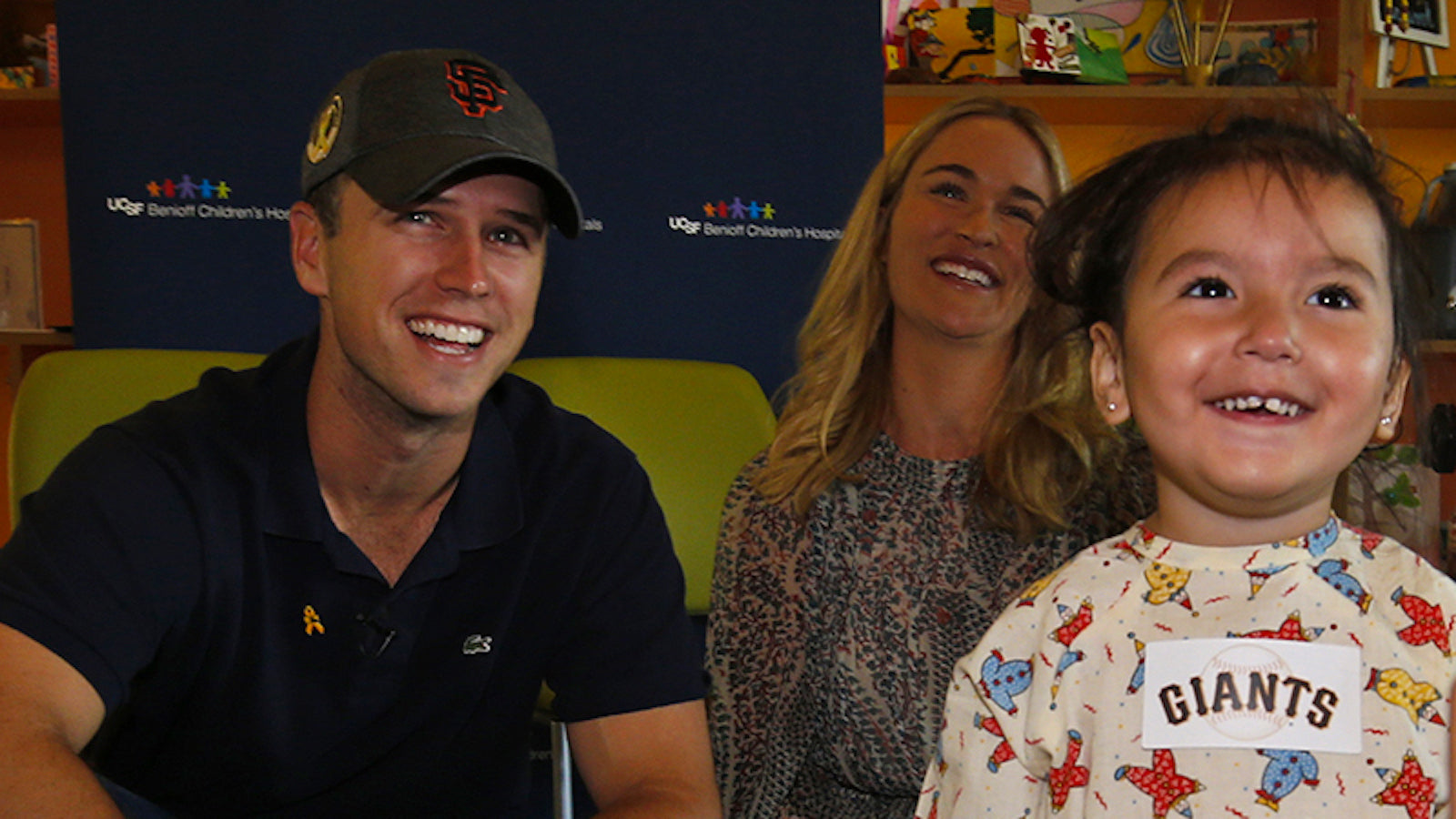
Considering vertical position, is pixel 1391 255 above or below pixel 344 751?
above

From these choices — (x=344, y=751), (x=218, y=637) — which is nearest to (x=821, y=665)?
(x=344, y=751)

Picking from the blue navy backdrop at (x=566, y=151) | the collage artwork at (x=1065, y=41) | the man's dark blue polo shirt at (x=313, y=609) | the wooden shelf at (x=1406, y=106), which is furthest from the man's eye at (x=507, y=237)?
the wooden shelf at (x=1406, y=106)

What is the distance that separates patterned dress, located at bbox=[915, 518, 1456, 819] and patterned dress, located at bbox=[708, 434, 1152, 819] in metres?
0.48

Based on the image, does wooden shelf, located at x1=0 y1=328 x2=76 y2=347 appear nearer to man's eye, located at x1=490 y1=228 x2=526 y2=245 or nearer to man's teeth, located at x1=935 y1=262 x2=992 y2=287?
man's eye, located at x1=490 y1=228 x2=526 y2=245

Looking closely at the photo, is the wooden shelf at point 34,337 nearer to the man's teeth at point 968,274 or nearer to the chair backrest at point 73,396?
the chair backrest at point 73,396

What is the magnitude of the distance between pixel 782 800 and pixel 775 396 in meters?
1.00

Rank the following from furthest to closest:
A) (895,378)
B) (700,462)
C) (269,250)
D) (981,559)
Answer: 1. (269,250)
2. (700,462)
3. (895,378)
4. (981,559)

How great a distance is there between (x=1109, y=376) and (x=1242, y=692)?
12.9 inches

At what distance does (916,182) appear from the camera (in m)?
1.88

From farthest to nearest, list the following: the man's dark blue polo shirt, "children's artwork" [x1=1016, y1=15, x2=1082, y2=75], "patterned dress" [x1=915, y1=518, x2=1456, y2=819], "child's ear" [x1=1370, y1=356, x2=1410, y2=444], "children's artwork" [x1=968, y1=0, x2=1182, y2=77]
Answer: "children's artwork" [x1=968, y1=0, x2=1182, y2=77]
"children's artwork" [x1=1016, y1=15, x2=1082, y2=75]
the man's dark blue polo shirt
"child's ear" [x1=1370, y1=356, x2=1410, y2=444]
"patterned dress" [x1=915, y1=518, x2=1456, y2=819]

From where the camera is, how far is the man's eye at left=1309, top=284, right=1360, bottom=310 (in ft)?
3.54

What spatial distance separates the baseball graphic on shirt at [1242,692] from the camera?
102cm

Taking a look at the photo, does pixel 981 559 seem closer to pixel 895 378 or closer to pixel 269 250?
pixel 895 378

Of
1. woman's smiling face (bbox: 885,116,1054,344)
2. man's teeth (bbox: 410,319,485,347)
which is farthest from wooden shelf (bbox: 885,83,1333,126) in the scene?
man's teeth (bbox: 410,319,485,347)
